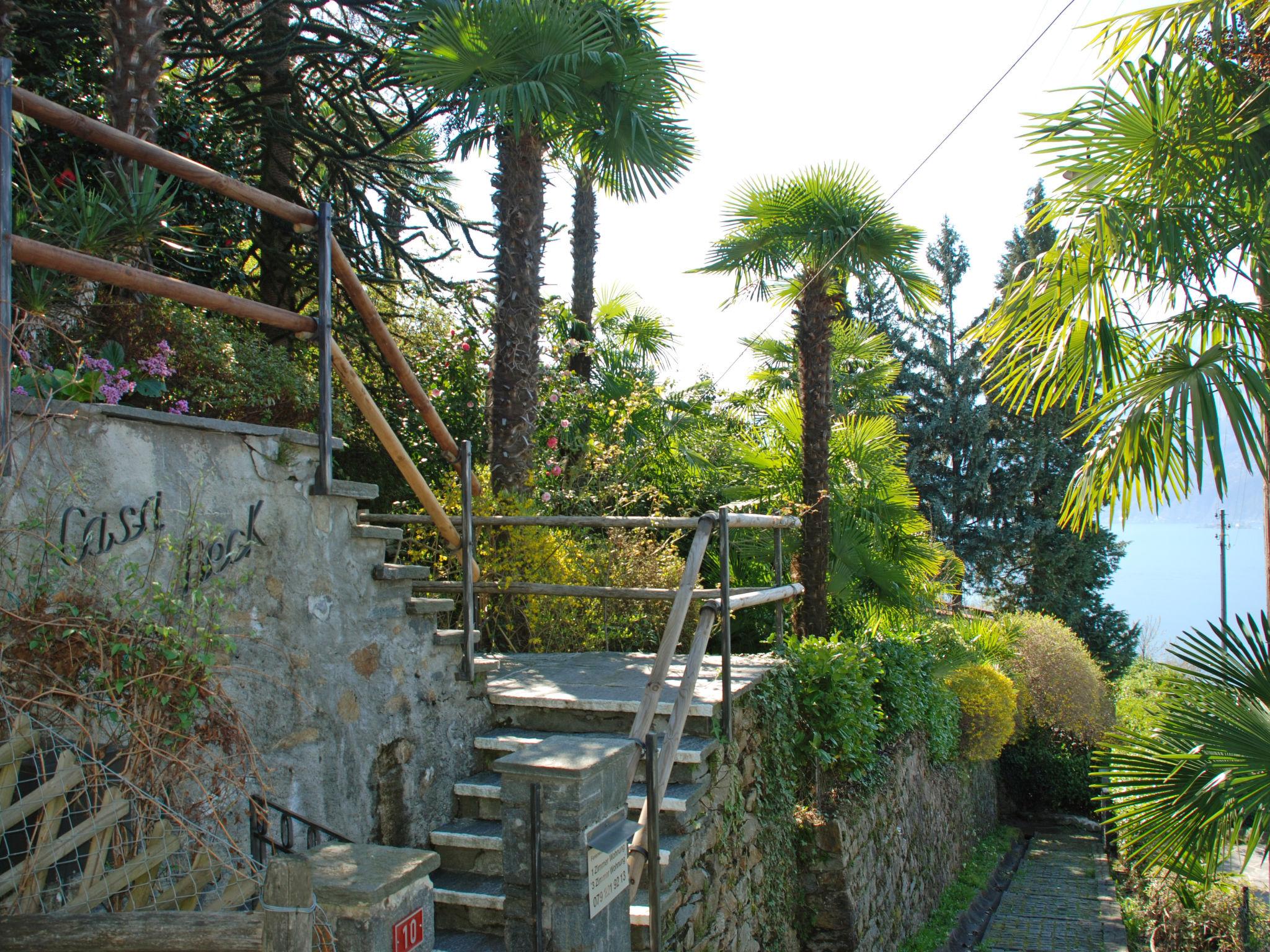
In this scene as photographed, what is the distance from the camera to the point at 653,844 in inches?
138

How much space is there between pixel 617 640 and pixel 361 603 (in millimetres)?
3814

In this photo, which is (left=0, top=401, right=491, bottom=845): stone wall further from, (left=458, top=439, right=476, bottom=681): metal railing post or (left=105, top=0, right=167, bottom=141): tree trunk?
(left=105, top=0, right=167, bottom=141): tree trunk

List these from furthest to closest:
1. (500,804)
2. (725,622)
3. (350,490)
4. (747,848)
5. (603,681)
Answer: (603,681)
(747,848)
(725,622)
(500,804)
(350,490)

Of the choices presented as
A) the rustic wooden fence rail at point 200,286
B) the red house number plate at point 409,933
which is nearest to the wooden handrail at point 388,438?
the rustic wooden fence rail at point 200,286

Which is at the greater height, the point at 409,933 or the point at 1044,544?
the point at 1044,544

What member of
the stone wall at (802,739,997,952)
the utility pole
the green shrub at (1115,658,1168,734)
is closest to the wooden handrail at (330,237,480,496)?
the stone wall at (802,739,997,952)

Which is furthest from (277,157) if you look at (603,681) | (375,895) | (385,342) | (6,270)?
(375,895)

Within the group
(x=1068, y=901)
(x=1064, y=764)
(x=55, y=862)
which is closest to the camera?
(x=55, y=862)

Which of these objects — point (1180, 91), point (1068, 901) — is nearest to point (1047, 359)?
point (1180, 91)

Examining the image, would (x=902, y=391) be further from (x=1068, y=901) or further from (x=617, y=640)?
(x=617, y=640)

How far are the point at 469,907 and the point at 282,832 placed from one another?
941mm

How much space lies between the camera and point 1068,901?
11.8m

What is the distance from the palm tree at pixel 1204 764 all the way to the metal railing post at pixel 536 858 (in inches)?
174

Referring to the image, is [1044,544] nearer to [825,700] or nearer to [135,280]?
[825,700]
